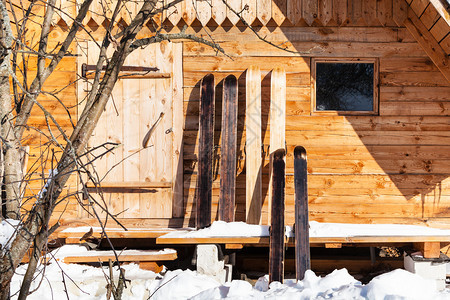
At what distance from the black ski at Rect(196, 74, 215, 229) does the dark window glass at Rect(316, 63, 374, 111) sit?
1.52 metres

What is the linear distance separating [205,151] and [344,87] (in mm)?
2171

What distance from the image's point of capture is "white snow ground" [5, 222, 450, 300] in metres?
3.72

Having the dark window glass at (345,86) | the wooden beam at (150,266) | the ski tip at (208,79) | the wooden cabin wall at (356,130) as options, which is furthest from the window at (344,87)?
the wooden beam at (150,266)

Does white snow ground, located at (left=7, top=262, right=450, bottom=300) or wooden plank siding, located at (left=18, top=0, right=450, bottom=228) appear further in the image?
wooden plank siding, located at (left=18, top=0, right=450, bottom=228)

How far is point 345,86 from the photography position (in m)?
6.39

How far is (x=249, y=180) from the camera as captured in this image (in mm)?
5906

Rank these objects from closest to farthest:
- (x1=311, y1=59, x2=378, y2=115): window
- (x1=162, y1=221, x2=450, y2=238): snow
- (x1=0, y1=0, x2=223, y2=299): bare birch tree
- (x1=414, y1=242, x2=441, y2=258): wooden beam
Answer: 1. (x1=0, y1=0, x2=223, y2=299): bare birch tree
2. (x1=162, y1=221, x2=450, y2=238): snow
3. (x1=414, y1=242, x2=441, y2=258): wooden beam
4. (x1=311, y1=59, x2=378, y2=115): window

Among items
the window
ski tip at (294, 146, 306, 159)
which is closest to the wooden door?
ski tip at (294, 146, 306, 159)

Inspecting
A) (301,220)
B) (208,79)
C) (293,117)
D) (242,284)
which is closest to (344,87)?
(293,117)

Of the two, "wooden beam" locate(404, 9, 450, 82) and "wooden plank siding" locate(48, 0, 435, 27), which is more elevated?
"wooden plank siding" locate(48, 0, 435, 27)

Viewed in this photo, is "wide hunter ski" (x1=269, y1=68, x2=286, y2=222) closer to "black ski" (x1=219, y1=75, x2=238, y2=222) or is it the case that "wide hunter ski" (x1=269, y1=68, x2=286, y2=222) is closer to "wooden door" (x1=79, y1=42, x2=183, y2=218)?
"black ski" (x1=219, y1=75, x2=238, y2=222)

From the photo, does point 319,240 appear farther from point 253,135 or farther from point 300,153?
point 253,135

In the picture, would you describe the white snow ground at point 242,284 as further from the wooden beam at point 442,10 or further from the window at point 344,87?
the wooden beam at point 442,10

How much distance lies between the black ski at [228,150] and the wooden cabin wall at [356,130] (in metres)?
0.30
